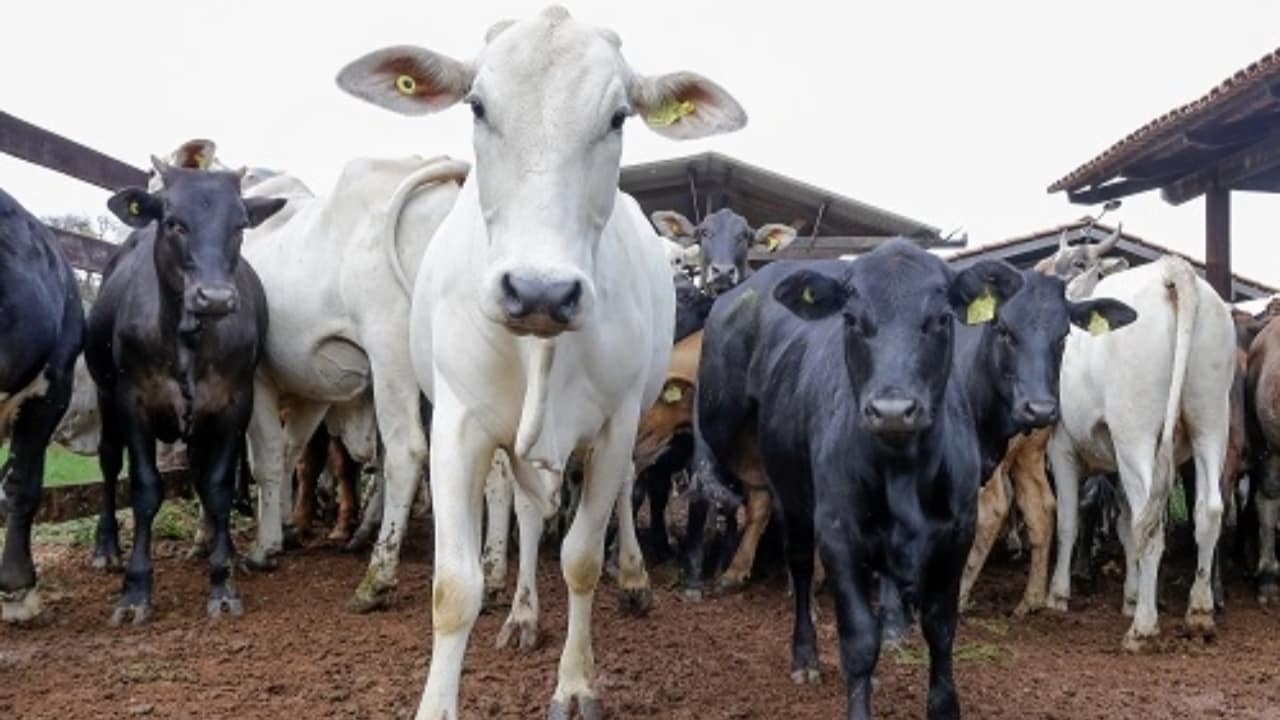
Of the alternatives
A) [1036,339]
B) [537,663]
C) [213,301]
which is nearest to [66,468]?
[213,301]

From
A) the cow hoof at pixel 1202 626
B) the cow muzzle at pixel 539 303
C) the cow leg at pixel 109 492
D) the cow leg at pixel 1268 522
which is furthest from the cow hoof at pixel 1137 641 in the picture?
the cow leg at pixel 109 492

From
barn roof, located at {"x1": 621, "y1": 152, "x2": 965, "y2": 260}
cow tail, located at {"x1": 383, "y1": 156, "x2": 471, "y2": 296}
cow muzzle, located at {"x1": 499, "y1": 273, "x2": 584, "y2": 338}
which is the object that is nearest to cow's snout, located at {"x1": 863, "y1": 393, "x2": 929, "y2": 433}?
cow muzzle, located at {"x1": 499, "y1": 273, "x2": 584, "y2": 338}

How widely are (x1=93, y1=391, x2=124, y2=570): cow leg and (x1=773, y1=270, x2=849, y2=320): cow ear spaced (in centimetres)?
413

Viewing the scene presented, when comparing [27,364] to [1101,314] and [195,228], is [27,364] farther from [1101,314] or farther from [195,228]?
[1101,314]

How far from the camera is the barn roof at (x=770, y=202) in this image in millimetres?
14625

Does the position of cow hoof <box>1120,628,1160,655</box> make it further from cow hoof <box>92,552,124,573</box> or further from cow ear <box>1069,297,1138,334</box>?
cow hoof <box>92,552,124,573</box>

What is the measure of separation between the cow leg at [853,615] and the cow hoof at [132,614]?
3.34 metres

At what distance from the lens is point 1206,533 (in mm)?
6895

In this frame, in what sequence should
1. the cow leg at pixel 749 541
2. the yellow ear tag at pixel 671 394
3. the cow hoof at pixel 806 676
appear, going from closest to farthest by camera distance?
the cow hoof at pixel 806 676, the cow leg at pixel 749 541, the yellow ear tag at pixel 671 394

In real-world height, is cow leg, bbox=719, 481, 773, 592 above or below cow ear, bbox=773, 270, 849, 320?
below

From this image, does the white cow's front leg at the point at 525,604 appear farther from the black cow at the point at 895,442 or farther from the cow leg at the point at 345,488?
the cow leg at the point at 345,488

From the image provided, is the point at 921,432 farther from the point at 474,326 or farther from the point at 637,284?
the point at 474,326

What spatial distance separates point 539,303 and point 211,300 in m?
2.98

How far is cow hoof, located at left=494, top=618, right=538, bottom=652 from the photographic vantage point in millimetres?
5438
